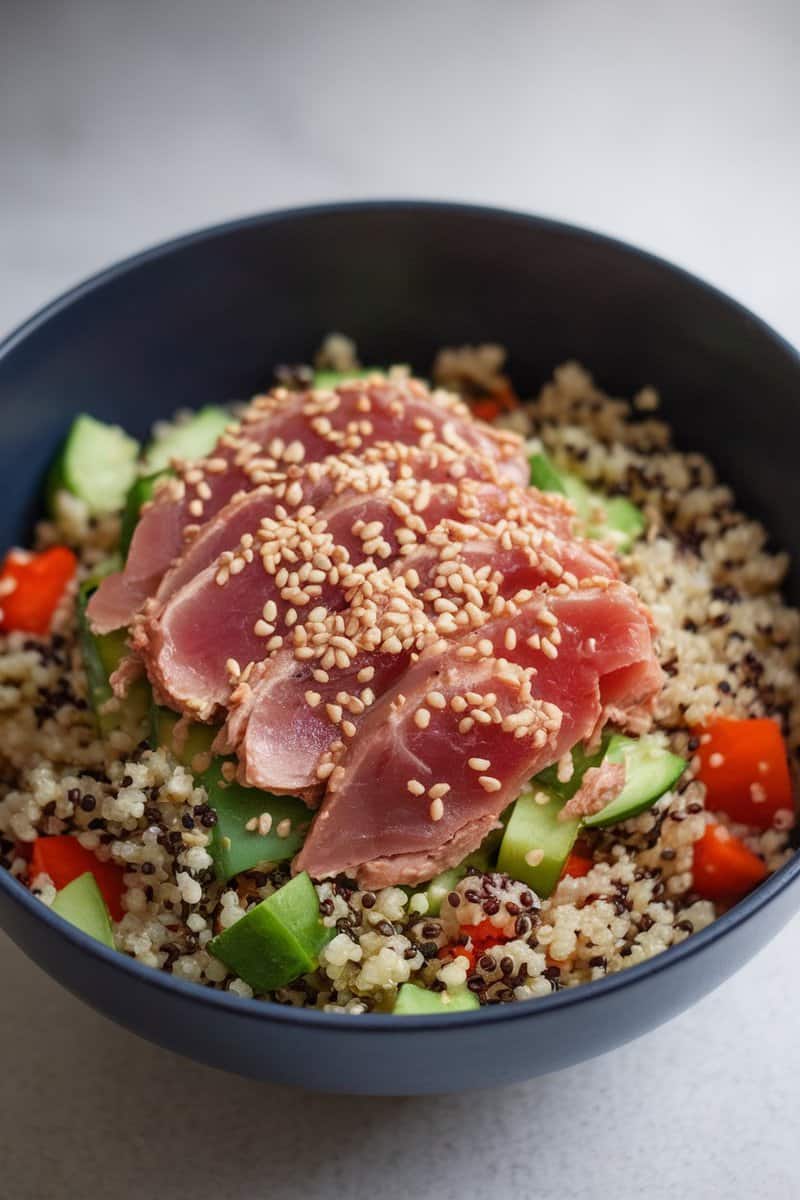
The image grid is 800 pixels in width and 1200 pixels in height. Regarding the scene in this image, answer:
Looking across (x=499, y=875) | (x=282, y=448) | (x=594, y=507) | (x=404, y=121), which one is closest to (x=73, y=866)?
(x=499, y=875)

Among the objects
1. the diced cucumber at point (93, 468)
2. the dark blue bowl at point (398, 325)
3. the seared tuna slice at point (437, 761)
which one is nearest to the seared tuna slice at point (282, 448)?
the diced cucumber at point (93, 468)

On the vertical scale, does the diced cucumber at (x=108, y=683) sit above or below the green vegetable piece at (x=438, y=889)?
below

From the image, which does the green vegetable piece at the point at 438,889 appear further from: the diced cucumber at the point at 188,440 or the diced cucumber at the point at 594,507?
the diced cucumber at the point at 188,440

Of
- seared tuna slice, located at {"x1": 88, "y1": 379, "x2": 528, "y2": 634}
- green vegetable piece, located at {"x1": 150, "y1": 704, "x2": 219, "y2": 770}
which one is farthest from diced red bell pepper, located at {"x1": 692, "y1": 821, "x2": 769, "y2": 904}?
green vegetable piece, located at {"x1": 150, "y1": 704, "x2": 219, "y2": 770}

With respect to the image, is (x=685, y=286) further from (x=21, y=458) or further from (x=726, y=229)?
(x=21, y=458)

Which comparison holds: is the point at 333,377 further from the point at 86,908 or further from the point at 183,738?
the point at 86,908

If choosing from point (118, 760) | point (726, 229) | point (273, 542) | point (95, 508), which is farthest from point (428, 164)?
point (118, 760)

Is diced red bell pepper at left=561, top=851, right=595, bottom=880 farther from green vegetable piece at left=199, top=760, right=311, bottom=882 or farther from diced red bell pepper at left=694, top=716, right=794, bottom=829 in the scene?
green vegetable piece at left=199, top=760, right=311, bottom=882

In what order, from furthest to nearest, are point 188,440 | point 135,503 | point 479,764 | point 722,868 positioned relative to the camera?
point 188,440
point 135,503
point 722,868
point 479,764
